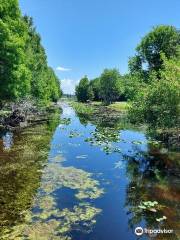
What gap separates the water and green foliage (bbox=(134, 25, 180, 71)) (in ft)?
117

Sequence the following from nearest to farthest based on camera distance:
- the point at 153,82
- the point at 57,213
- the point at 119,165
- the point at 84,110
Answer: the point at 57,213, the point at 119,165, the point at 153,82, the point at 84,110

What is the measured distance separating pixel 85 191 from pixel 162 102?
1196cm

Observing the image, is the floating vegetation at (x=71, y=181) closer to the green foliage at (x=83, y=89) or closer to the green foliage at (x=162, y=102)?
the green foliage at (x=162, y=102)

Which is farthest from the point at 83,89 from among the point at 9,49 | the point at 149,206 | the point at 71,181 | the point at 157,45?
the point at 149,206

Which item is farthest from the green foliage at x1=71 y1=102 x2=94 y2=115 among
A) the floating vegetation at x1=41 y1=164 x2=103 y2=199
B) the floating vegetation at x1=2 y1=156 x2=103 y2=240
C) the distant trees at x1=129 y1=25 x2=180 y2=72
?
the floating vegetation at x1=2 y1=156 x2=103 y2=240

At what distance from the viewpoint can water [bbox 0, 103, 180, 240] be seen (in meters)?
11.6

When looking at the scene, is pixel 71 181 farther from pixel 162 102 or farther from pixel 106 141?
pixel 106 141

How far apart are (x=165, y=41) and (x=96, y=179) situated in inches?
1868

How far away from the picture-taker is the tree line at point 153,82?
80.3 ft

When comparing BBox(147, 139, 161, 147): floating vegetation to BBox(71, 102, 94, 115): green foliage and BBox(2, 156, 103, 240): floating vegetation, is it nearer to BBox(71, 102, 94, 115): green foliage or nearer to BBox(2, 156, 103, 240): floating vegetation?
BBox(2, 156, 103, 240): floating vegetation

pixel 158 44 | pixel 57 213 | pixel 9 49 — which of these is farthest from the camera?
pixel 158 44

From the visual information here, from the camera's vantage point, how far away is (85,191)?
15766 millimetres

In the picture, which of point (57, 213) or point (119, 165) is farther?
point (119, 165)

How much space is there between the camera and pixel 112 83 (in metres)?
119
